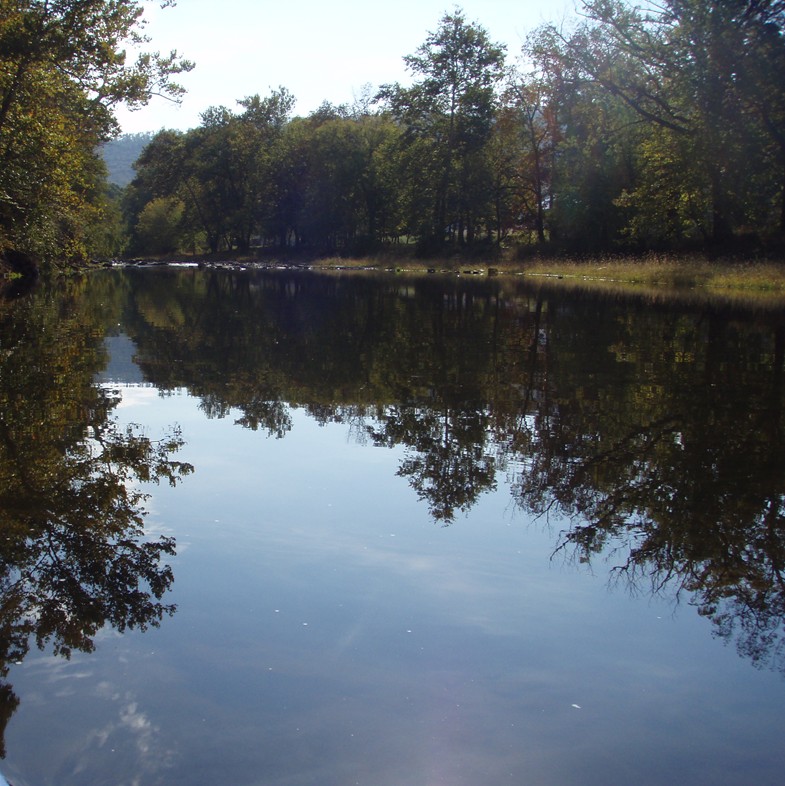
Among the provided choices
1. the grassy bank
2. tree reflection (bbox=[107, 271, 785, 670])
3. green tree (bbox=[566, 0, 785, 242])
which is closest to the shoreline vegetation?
the grassy bank

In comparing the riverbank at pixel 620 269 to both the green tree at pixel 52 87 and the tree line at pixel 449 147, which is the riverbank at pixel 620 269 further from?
the green tree at pixel 52 87

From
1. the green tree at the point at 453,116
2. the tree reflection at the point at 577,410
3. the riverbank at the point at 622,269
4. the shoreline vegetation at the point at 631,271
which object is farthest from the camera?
the green tree at the point at 453,116

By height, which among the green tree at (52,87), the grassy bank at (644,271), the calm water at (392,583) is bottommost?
the calm water at (392,583)

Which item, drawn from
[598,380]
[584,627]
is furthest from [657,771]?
[598,380]

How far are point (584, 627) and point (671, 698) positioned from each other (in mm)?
804

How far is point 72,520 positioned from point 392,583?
2562 millimetres

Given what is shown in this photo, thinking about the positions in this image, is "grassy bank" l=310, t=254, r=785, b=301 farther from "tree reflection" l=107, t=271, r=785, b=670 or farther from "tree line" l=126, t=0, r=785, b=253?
"tree reflection" l=107, t=271, r=785, b=670

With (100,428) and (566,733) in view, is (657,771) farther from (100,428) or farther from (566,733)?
(100,428)

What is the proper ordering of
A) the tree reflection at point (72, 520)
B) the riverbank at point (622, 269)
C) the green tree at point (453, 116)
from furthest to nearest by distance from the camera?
1. the green tree at point (453, 116)
2. the riverbank at point (622, 269)
3. the tree reflection at point (72, 520)

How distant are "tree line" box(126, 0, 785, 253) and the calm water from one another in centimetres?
2863

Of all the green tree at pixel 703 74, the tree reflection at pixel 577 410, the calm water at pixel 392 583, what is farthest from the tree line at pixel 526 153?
the calm water at pixel 392 583

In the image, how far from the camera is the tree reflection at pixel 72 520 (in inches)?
185

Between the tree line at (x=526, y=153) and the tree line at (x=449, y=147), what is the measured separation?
0.15 metres

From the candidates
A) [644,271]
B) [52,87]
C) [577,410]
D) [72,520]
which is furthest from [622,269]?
[72,520]
